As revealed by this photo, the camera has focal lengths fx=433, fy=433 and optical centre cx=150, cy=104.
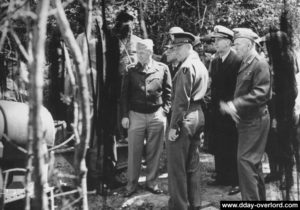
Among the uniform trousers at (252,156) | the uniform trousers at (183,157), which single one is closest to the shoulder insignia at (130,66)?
the uniform trousers at (183,157)

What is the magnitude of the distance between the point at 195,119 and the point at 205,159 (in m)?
3.17

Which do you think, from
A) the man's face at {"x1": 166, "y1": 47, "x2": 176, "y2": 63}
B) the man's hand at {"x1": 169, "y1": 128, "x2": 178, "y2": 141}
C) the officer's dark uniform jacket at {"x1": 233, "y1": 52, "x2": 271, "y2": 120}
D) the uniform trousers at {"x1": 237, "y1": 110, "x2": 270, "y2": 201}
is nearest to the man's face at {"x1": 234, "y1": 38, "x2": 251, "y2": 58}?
the officer's dark uniform jacket at {"x1": 233, "y1": 52, "x2": 271, "y2": 120}

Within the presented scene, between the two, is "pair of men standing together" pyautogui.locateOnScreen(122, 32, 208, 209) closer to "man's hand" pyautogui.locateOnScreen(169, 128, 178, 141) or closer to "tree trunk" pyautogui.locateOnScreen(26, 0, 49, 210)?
"man's hand" pyautogui.locateOnScreen(169, 128, 178, 141)

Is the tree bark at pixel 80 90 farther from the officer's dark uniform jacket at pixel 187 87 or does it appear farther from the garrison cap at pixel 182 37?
the garrison cap at pixel 182 37

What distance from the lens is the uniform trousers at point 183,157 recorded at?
4602 mm

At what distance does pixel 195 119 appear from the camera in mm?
4641

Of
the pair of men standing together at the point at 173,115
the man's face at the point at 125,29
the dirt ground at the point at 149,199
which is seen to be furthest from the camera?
the man's face at the point at 125,29

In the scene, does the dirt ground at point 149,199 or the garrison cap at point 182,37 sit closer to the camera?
the garrison cap at point 182,37

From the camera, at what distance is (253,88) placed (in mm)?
4461

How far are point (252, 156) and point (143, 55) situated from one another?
192 centimetres

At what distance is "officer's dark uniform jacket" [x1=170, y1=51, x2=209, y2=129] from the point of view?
175 inches

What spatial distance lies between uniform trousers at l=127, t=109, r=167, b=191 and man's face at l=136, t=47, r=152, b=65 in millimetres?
668

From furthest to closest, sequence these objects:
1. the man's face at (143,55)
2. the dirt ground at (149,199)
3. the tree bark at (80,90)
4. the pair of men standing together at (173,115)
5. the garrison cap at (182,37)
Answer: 1. the man's face at (143,55)
2. the dirt ground at (149,199)
3. the garrison cap at (182,37)
4. the pair of men standing together at (173,115)
5. the tree bark at (80,90)

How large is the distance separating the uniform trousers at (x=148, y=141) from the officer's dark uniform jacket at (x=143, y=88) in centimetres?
10
